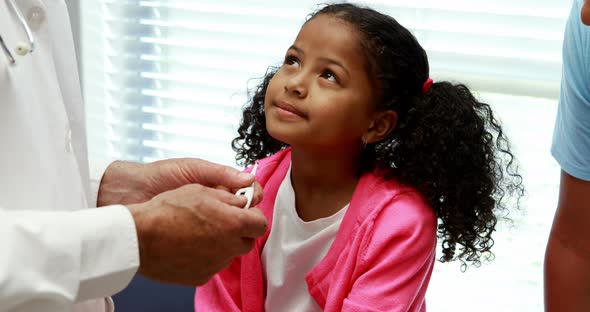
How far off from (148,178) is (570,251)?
3.10 feet

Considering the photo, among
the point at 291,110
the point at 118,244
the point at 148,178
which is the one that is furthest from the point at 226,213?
the point at 291,110

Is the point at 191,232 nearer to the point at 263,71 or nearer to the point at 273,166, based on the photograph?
the point at 273,166

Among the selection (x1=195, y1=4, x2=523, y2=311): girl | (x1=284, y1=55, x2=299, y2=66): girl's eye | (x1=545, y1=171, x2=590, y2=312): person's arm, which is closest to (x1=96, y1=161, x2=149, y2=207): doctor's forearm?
(x1=195, y1=4, x2=523, y2=311): girl

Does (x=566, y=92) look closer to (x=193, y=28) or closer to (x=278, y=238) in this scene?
(x=278, y=238)

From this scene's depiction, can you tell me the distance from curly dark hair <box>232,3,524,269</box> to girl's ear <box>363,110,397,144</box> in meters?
0.01

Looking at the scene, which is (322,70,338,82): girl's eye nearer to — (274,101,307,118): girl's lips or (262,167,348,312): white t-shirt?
(274,101,307,118): girl's lips

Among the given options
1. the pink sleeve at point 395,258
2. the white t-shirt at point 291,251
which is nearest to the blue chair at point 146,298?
the white t-shirt at point 291,251

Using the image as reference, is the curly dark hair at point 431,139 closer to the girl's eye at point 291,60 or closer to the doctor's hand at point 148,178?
the girl's eye at point 291,60

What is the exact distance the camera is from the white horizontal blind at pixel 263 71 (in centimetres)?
196

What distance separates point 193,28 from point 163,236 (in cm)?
147

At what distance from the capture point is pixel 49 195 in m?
0.96

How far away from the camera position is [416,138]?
55.6 inches

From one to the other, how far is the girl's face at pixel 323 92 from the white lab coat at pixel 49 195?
0.40 meters

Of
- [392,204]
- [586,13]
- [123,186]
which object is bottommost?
[392,204]
